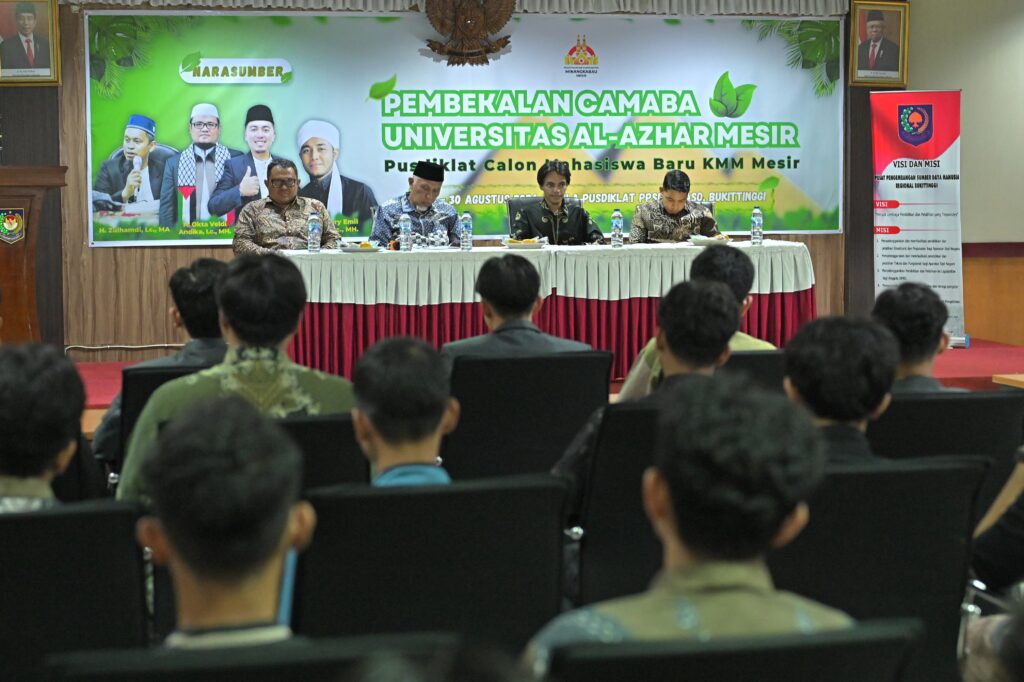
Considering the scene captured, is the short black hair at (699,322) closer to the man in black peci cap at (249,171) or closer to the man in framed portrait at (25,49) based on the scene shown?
the man in black peci cap at (249,171)

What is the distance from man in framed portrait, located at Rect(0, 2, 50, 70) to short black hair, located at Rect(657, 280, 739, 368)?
21.7 ft

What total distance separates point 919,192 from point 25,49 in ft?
20.3

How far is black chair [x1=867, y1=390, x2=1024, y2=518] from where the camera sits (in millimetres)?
2627

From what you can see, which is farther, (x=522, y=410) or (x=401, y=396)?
(x=522, y=410)

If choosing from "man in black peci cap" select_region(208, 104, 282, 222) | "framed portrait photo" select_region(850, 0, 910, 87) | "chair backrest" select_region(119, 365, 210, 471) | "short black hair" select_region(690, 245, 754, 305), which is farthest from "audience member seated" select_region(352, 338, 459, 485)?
"framed portrait photo" select_region(850, 0, 910, 87)

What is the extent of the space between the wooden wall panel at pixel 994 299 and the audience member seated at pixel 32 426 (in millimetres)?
8650

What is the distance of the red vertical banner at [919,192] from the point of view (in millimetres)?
8141

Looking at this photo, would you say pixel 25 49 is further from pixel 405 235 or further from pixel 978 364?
pixel 978 364

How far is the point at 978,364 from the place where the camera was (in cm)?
784

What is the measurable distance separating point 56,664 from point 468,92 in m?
7.95

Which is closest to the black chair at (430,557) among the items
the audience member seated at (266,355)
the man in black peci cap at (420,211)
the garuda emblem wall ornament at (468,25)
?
the audience member seated at (266,355)

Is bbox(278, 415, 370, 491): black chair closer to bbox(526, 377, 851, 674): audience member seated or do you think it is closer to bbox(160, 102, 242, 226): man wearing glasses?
bbox(526, 377, 851, 674): audience member seated

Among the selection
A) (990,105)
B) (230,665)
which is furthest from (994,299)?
(230,665)

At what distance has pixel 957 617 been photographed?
2127mm
